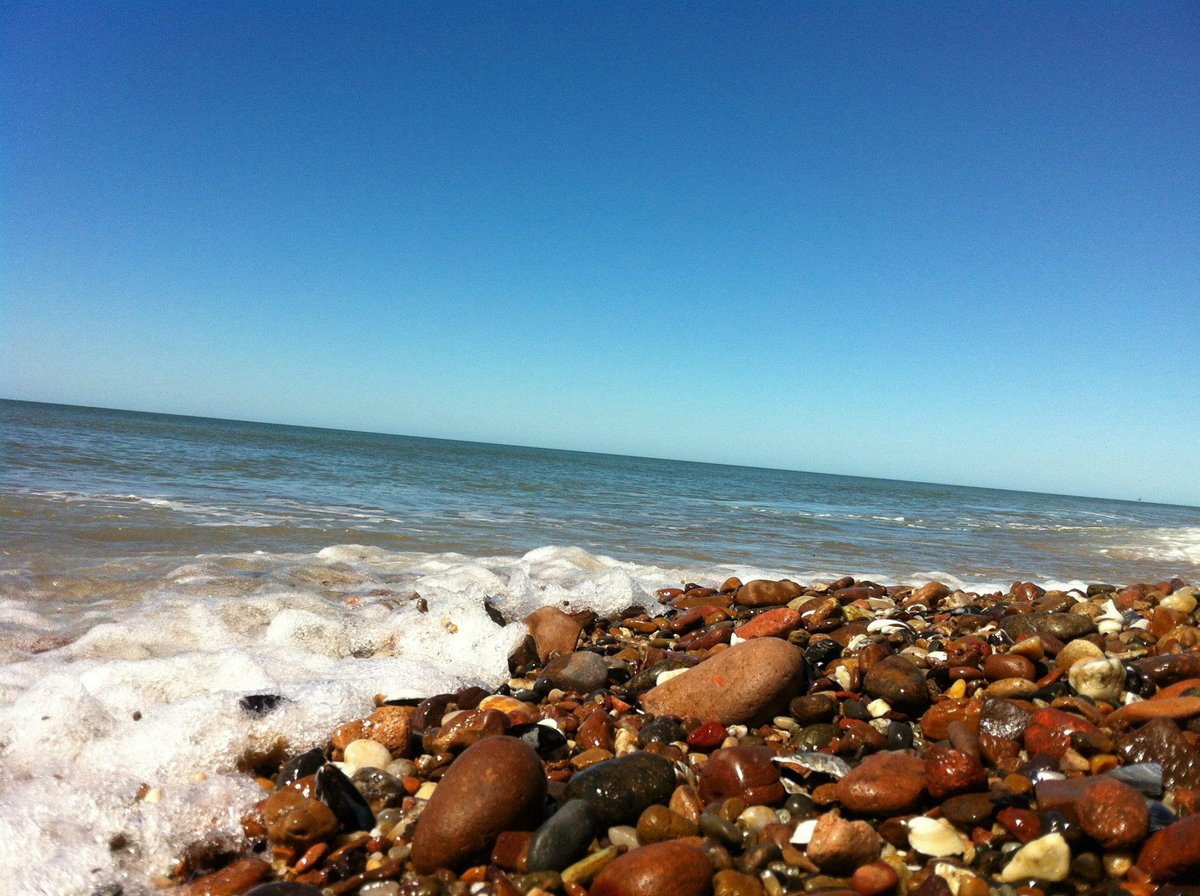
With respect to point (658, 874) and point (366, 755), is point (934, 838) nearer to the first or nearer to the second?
point (658, 874)

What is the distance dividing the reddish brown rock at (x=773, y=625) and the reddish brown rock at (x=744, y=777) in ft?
6.20

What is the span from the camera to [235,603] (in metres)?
5.39

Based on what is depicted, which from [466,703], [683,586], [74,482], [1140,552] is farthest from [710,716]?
[1140,552]

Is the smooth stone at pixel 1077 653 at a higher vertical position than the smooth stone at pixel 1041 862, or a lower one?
higher

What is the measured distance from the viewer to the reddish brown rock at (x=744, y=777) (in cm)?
256

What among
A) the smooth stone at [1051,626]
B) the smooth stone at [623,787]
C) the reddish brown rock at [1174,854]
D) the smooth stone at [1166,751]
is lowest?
the smooth stone at [623,787]

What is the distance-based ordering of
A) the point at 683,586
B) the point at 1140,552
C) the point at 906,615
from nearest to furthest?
1. the point at 906,615
2. the point at 683,586
3. the point at 1140,552

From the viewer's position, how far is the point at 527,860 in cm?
224

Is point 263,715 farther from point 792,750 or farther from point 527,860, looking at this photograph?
point 792,750

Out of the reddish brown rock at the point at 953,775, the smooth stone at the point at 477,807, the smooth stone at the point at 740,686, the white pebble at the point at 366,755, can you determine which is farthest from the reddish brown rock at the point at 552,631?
the reddish brown rock at the point at 953,775

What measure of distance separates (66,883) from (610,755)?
6.49 feet

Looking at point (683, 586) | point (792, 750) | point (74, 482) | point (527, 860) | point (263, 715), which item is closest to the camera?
point (527, 860)

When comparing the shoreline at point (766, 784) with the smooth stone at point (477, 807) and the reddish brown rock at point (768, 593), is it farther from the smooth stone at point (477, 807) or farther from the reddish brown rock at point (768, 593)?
the reddish brown rock at point (768, 593)

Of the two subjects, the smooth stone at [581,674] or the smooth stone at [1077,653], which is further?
the smooth stone at [581,674]
